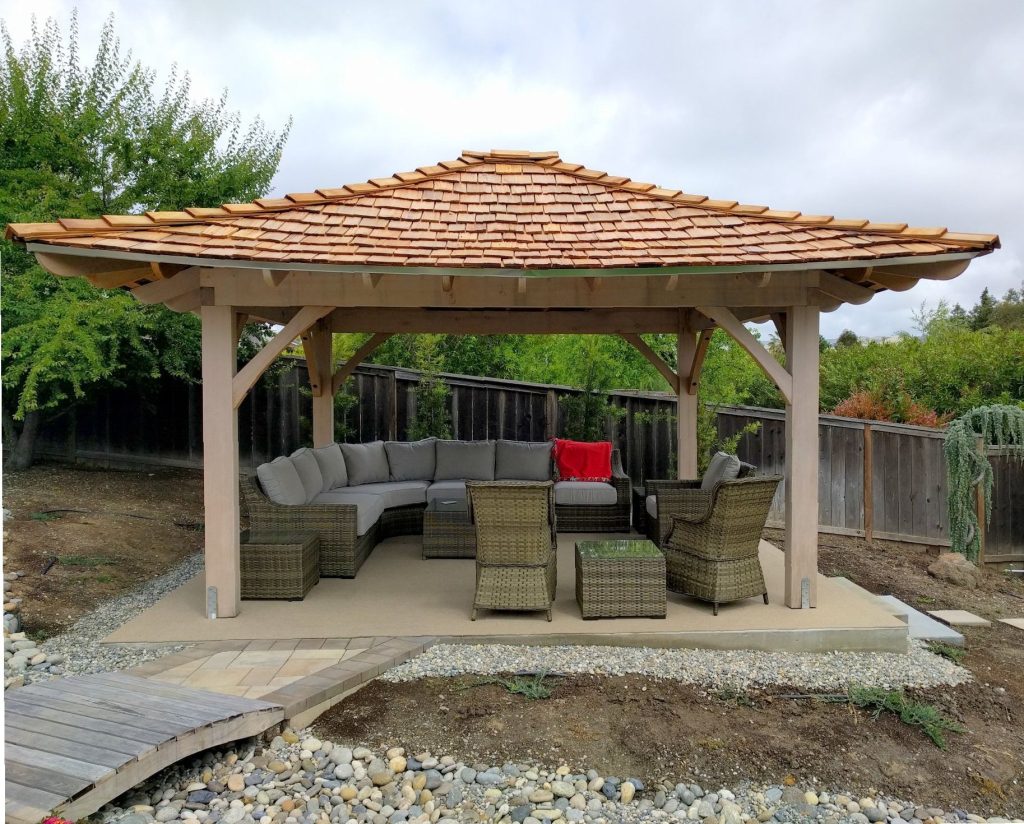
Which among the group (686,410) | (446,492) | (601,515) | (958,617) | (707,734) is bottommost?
(958,617)

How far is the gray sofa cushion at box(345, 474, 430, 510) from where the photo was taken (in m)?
7.39

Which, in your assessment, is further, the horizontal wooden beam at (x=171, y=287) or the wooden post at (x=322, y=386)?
the wooden post at (x=322, y=386)

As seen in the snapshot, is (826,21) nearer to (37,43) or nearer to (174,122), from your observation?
(174,122)

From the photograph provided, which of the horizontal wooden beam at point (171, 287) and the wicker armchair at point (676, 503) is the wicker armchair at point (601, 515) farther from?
the horizontal wooden beam at point (171, 287)

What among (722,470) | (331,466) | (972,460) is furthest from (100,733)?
(972,460)

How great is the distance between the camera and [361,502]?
6.70 meters

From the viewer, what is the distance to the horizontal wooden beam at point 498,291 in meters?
4.93

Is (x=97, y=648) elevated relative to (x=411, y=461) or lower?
lower

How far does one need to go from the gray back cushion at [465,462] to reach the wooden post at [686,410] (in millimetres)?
2071

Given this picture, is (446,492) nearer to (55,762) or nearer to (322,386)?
(322,386)

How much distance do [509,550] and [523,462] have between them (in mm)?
3434

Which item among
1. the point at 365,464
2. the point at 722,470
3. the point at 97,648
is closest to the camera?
the point at 97,648

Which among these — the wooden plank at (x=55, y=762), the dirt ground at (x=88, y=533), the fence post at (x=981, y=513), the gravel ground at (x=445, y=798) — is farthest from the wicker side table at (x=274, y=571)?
the fence post at (x=981, y=513)

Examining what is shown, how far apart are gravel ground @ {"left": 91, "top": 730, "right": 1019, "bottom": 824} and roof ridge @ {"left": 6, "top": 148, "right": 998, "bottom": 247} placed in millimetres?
3110
